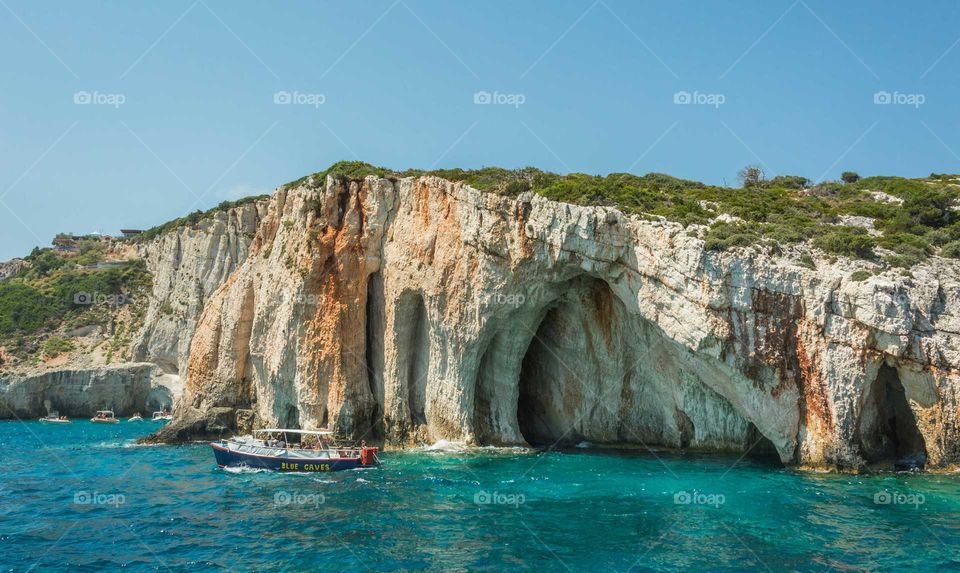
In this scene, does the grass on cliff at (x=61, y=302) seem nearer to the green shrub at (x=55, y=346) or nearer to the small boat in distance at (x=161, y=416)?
the green shrub at (x=55, y=346)

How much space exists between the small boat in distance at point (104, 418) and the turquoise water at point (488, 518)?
93.7 ft

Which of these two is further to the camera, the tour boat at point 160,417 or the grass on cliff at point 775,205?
the tour boat at point 160,417

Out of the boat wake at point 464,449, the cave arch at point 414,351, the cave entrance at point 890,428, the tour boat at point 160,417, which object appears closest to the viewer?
the cave entrance at point 890,428

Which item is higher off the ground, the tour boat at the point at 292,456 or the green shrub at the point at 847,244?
the green shrub at the point at 847,244

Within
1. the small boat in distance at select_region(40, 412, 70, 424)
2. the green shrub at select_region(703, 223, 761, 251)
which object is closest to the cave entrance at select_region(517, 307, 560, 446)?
the green shrub at select_region(703, 223, 761, 251)

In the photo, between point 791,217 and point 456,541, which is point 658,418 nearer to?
point 791,217

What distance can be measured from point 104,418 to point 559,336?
1746 inches

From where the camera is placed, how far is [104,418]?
194 feet

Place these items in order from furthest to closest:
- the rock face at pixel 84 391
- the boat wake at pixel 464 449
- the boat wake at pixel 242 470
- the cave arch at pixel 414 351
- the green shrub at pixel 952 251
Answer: the rock face at pixel 84 391
the cave arch at pixel 414 351
the boat wake at pixel 464 449
the boat wake at pixel 242 470
the green shrub at pixel 952 251

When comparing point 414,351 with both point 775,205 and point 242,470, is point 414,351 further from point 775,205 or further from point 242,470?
point 775,205

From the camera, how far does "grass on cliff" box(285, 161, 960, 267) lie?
2877 centimetres

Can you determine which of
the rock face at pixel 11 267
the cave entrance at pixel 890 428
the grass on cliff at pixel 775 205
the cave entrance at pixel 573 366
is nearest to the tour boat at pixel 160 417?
the grass on cliff at pixel 775 205

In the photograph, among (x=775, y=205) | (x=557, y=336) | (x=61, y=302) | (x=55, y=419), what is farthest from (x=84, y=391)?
(x=775, y=205)

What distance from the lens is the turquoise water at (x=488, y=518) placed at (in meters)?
18.2
